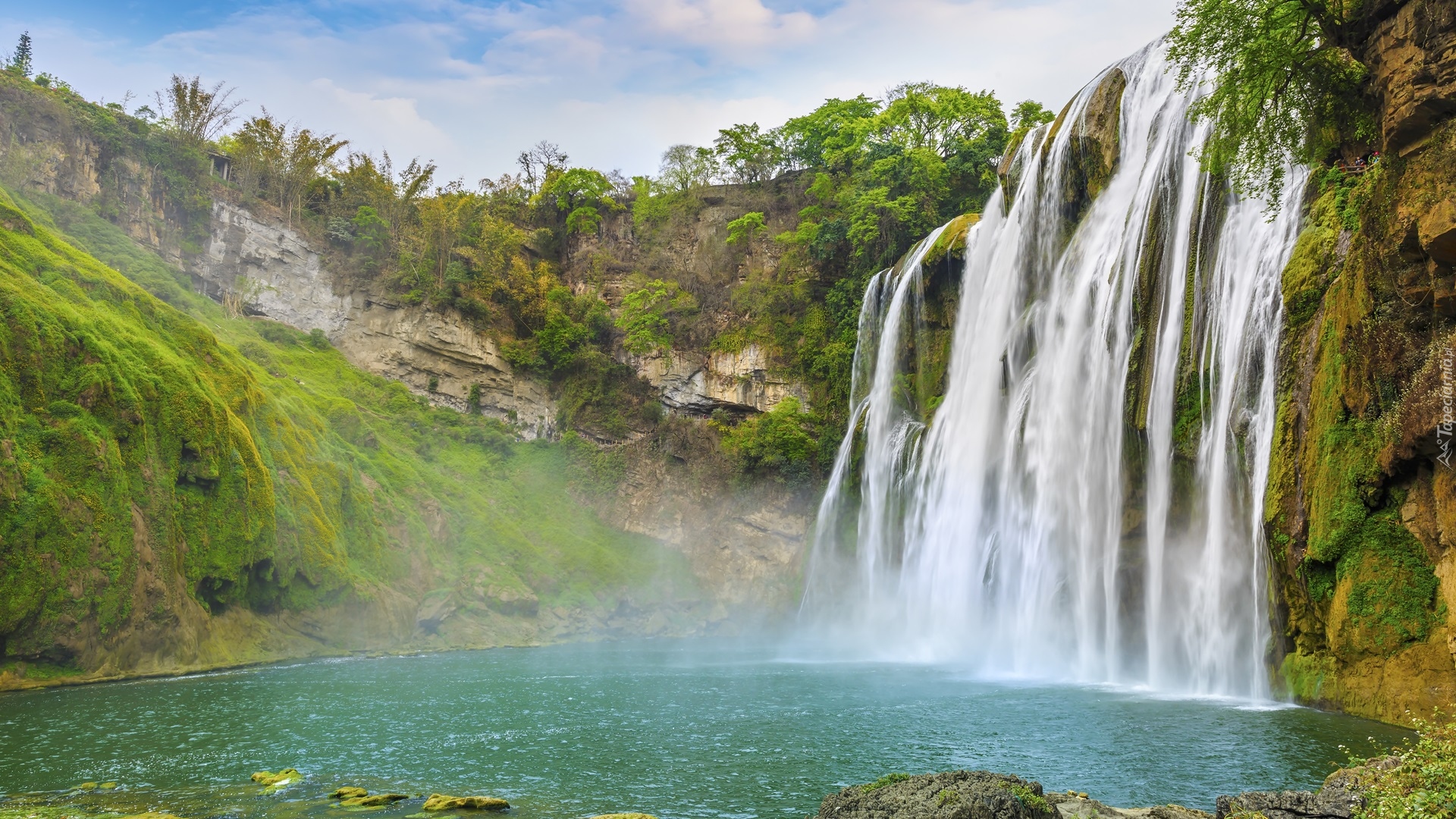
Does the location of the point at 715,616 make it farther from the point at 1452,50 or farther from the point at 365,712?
the point at 1452,50

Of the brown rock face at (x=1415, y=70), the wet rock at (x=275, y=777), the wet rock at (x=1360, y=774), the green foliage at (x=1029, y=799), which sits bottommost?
the wet rock at (x=275, y=777)

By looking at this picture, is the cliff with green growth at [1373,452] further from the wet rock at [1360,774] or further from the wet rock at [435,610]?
the wet rock at [435,610]

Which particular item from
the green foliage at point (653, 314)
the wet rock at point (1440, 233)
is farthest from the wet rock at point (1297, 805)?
the green foliage at point (653, 314)

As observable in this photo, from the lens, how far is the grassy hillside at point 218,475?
21.9 metres

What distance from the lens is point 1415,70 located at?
539 inches

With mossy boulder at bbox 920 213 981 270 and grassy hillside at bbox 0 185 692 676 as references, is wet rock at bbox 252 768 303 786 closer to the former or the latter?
grassy hillside at bbox 0 185 692 676

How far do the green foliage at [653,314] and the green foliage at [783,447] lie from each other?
8.58m

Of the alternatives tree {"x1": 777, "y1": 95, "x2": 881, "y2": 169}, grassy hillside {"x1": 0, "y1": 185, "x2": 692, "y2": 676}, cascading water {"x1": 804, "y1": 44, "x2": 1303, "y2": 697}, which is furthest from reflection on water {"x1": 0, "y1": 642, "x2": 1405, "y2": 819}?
tree {"x1": 777, "y1": 95, "x2": 881, "y2": 169}

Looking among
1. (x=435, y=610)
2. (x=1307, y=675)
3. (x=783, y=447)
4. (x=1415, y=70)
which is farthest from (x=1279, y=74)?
(x=435, y=610)

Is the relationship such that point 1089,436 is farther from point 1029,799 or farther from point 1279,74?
point 1029,799

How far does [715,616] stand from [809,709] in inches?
956

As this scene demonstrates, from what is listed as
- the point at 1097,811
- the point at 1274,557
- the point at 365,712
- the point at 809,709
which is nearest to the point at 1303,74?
the point at 1274,557

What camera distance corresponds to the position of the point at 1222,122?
17.3 meters

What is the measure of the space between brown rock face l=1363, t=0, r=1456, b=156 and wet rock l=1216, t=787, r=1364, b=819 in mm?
10618
